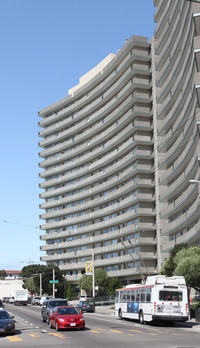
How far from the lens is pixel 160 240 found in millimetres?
79250

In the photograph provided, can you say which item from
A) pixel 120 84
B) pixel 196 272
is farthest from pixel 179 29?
pixel 196 272

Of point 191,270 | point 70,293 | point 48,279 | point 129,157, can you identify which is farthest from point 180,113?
point 48,279

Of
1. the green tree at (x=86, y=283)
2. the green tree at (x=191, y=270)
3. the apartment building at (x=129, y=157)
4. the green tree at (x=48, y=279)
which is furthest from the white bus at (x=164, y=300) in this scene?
the green tree at (x=48, y=279)

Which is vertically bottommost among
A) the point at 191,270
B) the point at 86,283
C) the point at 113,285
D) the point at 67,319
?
the point at 113,285

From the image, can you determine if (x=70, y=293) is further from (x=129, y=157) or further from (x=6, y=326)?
(x=6, y=326)

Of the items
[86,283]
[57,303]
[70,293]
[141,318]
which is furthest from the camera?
[70,293]

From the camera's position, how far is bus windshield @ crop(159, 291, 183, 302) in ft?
102

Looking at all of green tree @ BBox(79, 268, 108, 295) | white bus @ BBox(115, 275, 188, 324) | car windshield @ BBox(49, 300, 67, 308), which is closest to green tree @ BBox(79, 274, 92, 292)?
green tree @ BBox(79, 268, 108, 295)

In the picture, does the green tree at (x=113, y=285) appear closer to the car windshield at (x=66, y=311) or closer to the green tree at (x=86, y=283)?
the green tree at (x=86, y=283)

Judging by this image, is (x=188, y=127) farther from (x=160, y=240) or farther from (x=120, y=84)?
(x=120, y=84)

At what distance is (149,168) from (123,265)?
63.6ft

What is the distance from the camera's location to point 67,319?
2798 centimetres

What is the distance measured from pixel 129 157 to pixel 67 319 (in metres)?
59.5

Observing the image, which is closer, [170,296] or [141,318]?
[170,296]
